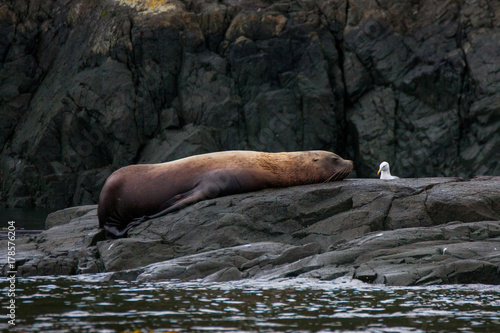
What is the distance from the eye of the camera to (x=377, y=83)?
22875 mm

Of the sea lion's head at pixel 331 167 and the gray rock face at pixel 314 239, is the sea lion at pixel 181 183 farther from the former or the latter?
the gray rock face at pixel 314 239

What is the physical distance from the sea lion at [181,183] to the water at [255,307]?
283cm

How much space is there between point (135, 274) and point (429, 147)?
642 inches

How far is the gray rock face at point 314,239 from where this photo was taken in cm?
662

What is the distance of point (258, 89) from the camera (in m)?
23.1

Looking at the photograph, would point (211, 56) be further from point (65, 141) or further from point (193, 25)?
point (65, 141)

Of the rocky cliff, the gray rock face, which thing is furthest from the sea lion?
the rocky cliff

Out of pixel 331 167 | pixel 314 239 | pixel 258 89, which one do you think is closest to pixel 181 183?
pixel 331 167

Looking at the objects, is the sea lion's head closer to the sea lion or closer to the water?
the sea lion

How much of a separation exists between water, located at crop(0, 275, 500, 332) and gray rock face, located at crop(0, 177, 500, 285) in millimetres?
328

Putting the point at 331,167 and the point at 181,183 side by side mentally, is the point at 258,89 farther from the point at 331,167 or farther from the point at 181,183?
the point at 181,183

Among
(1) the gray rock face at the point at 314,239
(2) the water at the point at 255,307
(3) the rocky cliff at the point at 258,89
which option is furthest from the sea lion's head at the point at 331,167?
(3) the rocky cliff at the point at 258,89

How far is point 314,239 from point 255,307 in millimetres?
2971

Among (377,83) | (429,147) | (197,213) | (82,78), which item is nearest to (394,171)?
(429,147)
